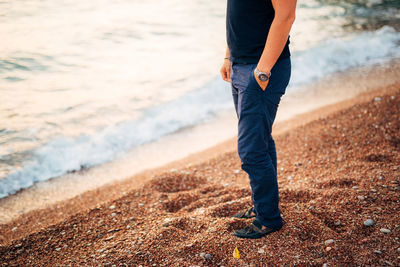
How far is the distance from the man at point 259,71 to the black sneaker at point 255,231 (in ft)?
0.73

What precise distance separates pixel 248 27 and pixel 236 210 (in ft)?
5.44

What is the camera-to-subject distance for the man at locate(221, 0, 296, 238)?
75.1 inches

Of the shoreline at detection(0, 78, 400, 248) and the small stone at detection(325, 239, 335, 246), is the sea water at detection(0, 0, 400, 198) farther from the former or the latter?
the small stone at detection(325, 239, 335, 246)

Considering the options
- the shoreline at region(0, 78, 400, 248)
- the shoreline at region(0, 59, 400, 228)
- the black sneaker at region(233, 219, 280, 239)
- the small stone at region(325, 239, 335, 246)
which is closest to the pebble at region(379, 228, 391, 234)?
the small stone at region(325, 239, 335, 246)

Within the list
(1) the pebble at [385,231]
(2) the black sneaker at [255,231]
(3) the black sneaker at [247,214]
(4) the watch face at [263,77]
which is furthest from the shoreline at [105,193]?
(4) the watch face at [263,77]

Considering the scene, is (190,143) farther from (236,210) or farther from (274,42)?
(274,42)

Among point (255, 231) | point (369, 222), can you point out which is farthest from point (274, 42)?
point (369, 222)

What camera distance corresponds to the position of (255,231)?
243cm

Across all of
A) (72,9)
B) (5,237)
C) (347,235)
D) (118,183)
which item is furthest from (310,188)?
(72,9)

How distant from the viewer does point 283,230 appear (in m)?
2.47

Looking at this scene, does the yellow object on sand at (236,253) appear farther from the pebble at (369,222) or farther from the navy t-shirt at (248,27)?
the navy t-shirt at (248,27)

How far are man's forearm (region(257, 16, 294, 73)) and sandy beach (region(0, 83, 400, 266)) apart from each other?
134 centimetres

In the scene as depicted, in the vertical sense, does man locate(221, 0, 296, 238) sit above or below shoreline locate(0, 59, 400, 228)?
above

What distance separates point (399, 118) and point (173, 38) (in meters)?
7.30
